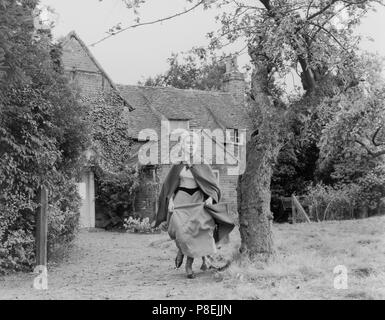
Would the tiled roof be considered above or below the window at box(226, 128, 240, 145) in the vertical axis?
above

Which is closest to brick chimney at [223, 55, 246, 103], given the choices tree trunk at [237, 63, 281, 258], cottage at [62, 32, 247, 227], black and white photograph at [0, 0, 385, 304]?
cottage at [62, 32, 247, 227]

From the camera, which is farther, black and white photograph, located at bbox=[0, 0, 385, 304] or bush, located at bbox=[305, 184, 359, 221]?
bush, located at bbox=[305, 184, 359, 221]

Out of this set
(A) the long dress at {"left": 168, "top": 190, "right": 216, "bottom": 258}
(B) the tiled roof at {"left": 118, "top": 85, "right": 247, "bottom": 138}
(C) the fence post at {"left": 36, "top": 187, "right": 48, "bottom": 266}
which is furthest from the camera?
(B) the tiled roof at {"left": 118, "top": 85, "right": 247, "bottom": 138}

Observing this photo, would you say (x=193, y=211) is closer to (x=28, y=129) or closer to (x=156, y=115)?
(x=28, y=129)

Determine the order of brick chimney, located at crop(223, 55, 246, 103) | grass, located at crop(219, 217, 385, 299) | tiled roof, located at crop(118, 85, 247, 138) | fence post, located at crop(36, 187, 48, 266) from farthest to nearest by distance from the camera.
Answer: brick chimney, located at crop(223, 55, 246, 103) → tiled roof, located at crop(118, 85, 247, 138) → fence post, located at crop(36, 187, 48, 266) → grass, located at crop(219, 217, 385, 299)

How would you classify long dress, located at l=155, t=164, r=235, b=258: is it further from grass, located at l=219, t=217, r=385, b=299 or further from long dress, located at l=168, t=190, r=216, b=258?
grass, located at l=219, t=217, r=385, b=299

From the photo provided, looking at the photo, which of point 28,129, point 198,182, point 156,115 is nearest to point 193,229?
point 198,182

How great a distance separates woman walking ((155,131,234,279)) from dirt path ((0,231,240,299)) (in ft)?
1.68

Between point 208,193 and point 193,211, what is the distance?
1.51 ft

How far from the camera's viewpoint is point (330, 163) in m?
27.4

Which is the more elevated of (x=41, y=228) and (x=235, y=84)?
(x=235, y=84)

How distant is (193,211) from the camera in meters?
9.11

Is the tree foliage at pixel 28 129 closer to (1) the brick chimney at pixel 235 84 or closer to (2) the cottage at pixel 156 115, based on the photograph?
(2) the cottage at pixel 156 115

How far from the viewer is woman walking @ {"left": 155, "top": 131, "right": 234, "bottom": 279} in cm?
891
